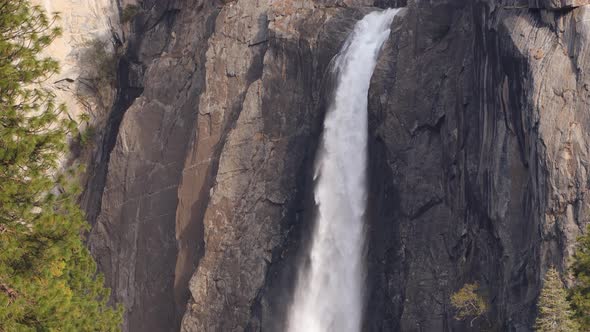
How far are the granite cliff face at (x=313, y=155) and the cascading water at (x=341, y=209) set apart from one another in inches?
28.3

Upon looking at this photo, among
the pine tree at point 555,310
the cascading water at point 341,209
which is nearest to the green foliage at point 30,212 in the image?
the pine tree at point 555,310

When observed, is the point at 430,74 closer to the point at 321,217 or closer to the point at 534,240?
the point at 321,217

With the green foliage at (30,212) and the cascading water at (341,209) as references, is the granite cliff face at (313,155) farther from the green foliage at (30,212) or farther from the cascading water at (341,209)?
the green foliage at (30,212)

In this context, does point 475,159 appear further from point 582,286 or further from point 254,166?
point 254,166

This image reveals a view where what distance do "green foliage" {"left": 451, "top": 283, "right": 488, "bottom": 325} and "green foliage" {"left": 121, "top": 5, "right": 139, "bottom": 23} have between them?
29.7 meters

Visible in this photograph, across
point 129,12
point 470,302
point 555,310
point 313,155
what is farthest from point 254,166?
point 555,310

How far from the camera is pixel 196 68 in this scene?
5312cm

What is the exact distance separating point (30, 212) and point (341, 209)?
21.4m

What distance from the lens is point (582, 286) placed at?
28391 mm

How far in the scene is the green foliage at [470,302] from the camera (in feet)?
117

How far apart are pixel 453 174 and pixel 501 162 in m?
4.39

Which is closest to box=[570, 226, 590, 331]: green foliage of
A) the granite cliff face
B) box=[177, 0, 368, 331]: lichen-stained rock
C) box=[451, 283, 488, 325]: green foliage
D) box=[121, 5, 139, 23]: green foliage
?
the granite cliff face

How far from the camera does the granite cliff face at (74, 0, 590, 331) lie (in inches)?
1305

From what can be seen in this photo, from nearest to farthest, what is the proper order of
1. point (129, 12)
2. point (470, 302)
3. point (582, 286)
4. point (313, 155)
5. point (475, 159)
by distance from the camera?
point (582, 286)
point (470, 302)
point (475, 159)
point (313, 155)
point (129, 12)
